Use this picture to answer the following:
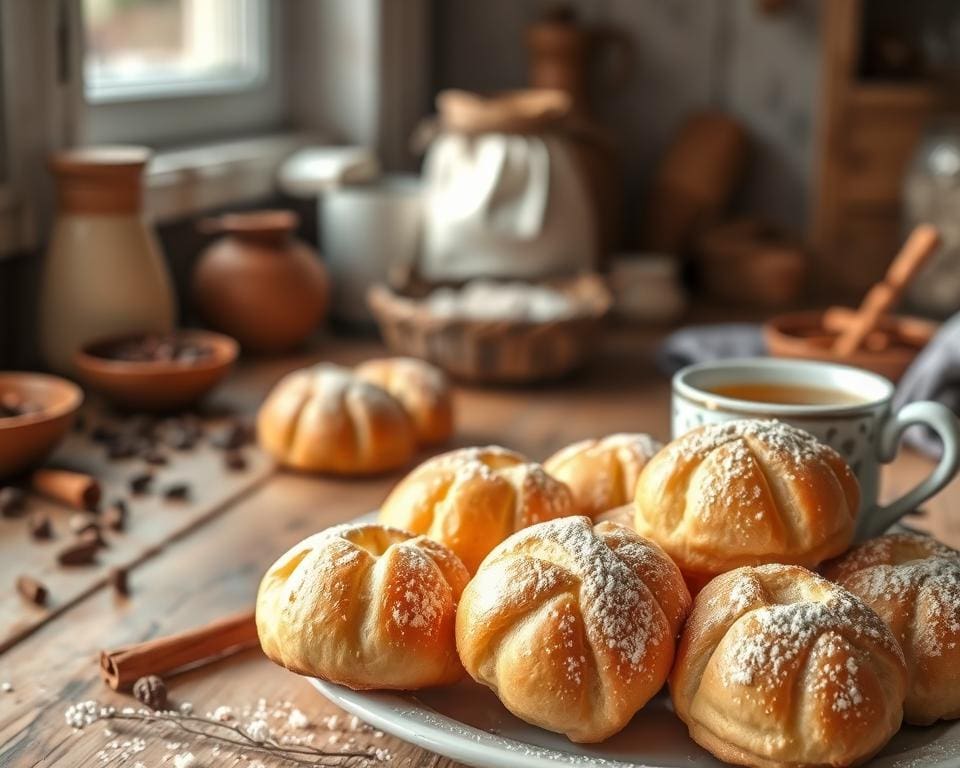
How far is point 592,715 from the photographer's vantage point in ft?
1.91

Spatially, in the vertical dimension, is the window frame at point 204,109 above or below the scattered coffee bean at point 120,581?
above

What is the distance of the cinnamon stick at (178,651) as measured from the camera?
749 millimetres

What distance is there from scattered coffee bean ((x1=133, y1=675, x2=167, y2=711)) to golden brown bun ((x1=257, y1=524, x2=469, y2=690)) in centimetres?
11

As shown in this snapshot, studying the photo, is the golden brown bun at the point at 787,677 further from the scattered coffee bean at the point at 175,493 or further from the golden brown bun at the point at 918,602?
the scattered coffee bean at the point at 175,493

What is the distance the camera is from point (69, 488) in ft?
3.55

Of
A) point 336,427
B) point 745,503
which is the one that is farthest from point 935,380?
point 745,503

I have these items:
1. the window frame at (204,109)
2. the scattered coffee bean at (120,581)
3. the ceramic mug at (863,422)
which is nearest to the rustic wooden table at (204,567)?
the scattered coffee bean at (120,581)

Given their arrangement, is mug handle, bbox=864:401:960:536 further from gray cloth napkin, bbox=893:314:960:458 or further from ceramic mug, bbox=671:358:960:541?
gray cloth napkin, bbox=893:314:960:458

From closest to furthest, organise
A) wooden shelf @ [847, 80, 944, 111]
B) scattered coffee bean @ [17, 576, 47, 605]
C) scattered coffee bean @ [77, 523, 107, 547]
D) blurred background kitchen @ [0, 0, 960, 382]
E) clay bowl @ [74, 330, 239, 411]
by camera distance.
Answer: scattered coffee bean @ [17, 576, 47, 605]
scattered coffee bean @ [77, 523, 107, 547]
clay bowl @ [74, 330, 239, 411]
blurred background kitchen @ [0, 0, 960, 382]
wooden shelf @ [847, 80, 944, 111]

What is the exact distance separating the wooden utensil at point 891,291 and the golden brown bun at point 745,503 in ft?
2.27

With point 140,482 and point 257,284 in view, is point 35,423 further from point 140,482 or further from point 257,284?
point 257,284

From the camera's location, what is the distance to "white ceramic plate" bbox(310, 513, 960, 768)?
58 centimetres

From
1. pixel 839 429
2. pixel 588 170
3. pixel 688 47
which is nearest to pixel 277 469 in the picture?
pixel 839 429

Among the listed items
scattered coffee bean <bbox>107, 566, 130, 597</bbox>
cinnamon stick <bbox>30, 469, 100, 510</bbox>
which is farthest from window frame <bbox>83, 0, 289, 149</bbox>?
scattered coffee bean <bbox>107, 566, 130, 597</bbox>
